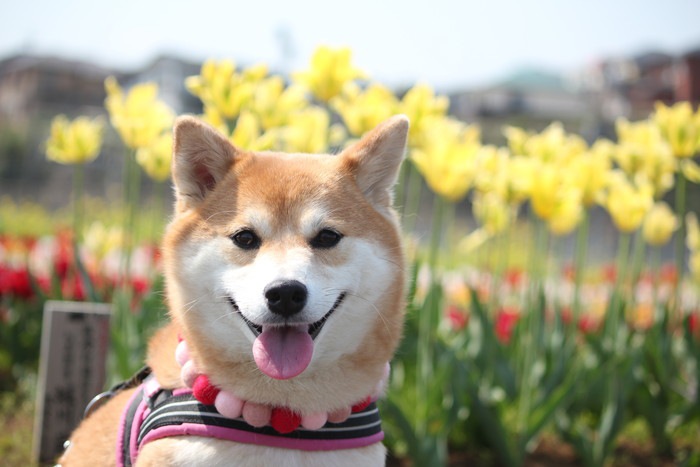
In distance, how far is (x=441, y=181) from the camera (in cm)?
363

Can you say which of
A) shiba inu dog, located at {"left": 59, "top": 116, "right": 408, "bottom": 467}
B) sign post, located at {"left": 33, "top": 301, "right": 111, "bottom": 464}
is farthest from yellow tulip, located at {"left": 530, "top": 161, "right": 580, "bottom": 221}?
sign post, located at {"left": 33, "top": 301, "right": 111, "bottom": 464}

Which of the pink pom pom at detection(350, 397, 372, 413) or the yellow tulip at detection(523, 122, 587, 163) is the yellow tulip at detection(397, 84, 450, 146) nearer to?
the yellow tulip at detection(523, 122, 587, 163)

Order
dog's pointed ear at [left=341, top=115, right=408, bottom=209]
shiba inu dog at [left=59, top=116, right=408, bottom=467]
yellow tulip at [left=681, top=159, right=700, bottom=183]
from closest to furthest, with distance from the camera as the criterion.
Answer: shiba inu dog at [left=59, top=116, right=408, bottom=467] < dog's pointed ear at [left=341, top=115, right=408, bottom=209] < yellow tulip at [left=681, top=159, right=700, bottom=183]

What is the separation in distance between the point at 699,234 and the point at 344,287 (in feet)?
14.7

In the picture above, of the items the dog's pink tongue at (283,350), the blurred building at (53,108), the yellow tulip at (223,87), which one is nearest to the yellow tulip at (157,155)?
the yellow tulip at (223,87)

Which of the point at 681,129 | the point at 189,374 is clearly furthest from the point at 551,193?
the point at 189,374

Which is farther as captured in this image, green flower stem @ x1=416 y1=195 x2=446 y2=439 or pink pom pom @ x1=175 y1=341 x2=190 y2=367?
green flower stem @ x1=416 y1=195 x2=446 y2=439

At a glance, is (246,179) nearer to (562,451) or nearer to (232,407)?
(232,407)

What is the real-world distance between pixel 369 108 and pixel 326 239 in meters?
1.74

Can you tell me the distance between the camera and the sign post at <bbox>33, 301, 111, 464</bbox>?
3.62 m

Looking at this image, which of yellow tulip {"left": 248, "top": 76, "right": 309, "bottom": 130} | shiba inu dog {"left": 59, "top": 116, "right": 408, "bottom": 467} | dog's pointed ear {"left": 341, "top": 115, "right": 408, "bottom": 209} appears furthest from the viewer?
yellow tulip {"left": 248, "top": 76, "right": 309, "bottom": 130}

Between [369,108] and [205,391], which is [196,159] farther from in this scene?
[369,108]

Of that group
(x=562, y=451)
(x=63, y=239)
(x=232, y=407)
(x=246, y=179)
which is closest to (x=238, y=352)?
(x=232, y=407)

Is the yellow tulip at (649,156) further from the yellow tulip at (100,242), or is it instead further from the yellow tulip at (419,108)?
the yellow tulip at (100,242)
